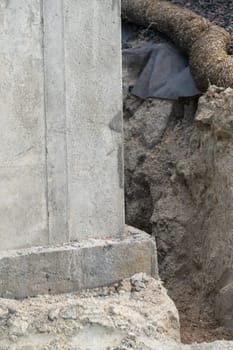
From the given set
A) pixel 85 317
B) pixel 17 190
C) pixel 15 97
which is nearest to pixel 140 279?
pixel 85 317

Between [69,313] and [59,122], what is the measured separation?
3.04ft

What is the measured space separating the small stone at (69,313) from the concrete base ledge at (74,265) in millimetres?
193

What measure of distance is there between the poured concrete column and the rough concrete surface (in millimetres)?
121

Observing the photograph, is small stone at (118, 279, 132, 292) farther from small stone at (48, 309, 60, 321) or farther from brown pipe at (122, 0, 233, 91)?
brown pipe at (122, 0, 233, 91)

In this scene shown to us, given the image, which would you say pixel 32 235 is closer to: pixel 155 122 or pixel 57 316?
pixel 57 316

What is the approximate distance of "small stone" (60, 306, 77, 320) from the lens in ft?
10.8

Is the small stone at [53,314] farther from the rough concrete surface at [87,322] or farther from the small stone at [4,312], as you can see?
the small stone at [4,312]

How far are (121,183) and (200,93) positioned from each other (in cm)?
274

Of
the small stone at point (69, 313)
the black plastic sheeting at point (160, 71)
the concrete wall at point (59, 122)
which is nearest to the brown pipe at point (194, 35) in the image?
the black plastic sheeting at point (160, 71)

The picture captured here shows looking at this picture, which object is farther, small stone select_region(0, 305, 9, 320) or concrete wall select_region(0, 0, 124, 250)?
concrete wall select_region(0, 0, 124, 250)

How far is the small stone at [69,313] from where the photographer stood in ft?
10.8

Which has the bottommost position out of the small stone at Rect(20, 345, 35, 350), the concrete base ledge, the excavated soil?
the excavated soil

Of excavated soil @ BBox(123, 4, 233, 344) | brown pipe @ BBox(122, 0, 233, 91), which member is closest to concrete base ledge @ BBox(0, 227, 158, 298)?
excavated soil @ BBox(123, 4, 233, 344)

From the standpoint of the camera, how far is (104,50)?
11.7ft
